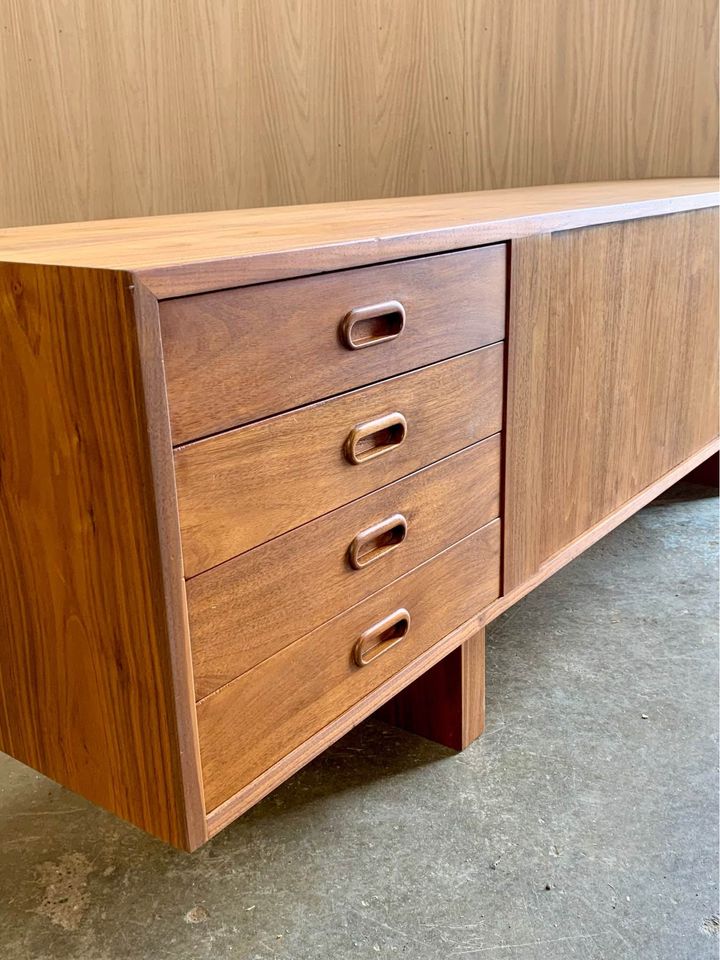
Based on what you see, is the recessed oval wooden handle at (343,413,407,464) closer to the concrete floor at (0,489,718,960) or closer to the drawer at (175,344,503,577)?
the drawer at (175,344,503,577)

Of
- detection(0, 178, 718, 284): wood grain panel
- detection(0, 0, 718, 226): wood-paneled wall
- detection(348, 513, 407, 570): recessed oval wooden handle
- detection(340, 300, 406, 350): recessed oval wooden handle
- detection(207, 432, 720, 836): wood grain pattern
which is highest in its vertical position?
detection(0, 0, 718, 226): wood-paneled wall

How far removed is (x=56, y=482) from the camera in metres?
0.77

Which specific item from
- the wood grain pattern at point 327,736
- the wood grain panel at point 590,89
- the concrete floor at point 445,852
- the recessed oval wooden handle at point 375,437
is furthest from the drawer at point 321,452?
the wood grain panel at point 590,89

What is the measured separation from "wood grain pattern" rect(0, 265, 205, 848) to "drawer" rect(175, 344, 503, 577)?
0.17ft

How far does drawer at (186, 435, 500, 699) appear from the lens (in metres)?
0.79

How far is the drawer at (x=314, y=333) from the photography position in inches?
28.3

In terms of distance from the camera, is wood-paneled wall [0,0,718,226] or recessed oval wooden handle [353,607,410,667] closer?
recessed oval wooden handle [353,607,410,667]

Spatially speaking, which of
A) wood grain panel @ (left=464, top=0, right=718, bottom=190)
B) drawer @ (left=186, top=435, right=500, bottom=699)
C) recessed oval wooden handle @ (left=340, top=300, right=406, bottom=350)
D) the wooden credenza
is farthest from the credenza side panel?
wood grain panel @ (left=464, top=0, right=718, bottom=190)

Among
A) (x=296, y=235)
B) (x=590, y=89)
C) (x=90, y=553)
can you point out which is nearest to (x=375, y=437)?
(x=296, y=235)

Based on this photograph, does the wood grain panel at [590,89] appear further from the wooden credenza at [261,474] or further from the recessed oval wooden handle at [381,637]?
the recessed oval wooden handle at [381,637]

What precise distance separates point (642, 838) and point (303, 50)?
181 cm

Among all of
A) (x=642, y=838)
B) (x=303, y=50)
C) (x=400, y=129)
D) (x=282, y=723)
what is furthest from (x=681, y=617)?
(x=303, y=50)

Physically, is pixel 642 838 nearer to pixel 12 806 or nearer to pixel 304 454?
pixel 304 454

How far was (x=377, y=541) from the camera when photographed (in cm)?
98
